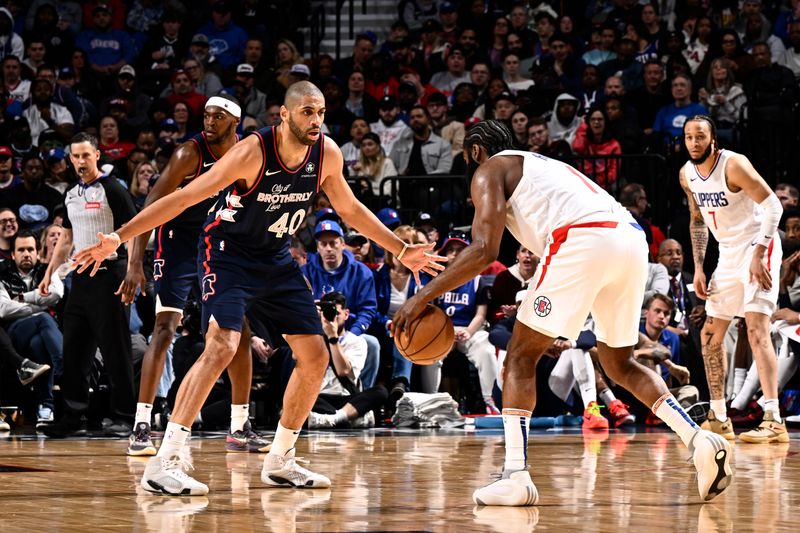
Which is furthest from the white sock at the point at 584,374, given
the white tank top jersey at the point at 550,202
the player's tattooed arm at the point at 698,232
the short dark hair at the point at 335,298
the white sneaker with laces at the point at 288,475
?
the white tank top jersey at the point at 550,202

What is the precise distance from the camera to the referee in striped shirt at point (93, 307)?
27.9 feet

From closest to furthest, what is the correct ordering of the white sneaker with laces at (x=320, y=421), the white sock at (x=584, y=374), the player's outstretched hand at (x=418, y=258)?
the player's outstretched hand at (x=418, y=258)
the white sneaker with laces at (x=320, y=421)
the white sock at (x=584, y=374)

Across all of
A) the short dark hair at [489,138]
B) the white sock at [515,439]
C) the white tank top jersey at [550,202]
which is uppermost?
the short dark hair at [489,138]

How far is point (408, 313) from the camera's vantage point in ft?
Result: 16.0

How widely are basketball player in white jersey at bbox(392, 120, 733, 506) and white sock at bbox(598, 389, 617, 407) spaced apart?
4895 mm

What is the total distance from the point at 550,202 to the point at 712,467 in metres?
1.27

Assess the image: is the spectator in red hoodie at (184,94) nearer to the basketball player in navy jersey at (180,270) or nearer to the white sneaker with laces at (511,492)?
the basketball player in navy jersey at (180,270)

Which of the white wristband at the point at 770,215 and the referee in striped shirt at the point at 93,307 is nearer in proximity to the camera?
the white wristband at the point at 770,215

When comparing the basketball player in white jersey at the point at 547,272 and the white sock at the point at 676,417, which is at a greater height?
the basketball player in white jersey at the point at 547,272

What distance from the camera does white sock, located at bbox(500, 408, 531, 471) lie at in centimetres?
497

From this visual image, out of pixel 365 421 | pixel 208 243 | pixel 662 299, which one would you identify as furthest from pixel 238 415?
pixel 662 299

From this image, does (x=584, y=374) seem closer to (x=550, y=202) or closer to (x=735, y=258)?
(x=735, y=258)

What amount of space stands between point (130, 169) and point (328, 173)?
7.64 m

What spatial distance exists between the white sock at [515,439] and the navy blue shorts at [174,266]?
3106mm
